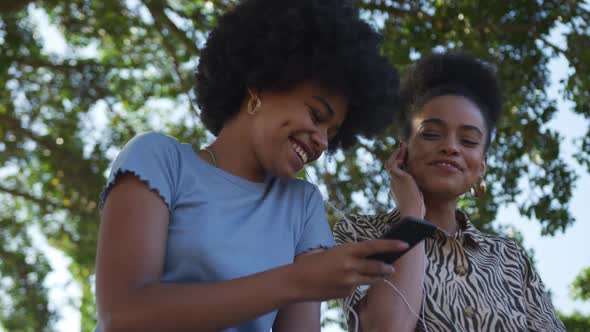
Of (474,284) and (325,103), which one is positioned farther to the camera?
(474,284)

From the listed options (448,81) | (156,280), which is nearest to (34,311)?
(448,81)

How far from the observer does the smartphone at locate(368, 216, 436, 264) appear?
6.39ft

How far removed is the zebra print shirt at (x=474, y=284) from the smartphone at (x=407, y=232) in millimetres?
1091

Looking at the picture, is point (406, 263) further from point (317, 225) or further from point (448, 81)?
point (448, 81)

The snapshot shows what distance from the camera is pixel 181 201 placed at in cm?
252

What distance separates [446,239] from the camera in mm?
3574

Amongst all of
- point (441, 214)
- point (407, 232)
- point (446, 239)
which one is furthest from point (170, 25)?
point (407, 232)

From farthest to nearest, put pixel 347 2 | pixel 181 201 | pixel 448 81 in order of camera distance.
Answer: pixel 448 81, pixel 347 2, pixel 181 201

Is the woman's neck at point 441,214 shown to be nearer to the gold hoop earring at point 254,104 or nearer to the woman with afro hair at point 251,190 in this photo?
the woman with afro hair at point 251,190

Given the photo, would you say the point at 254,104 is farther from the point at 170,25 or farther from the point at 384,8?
the point at 170,25

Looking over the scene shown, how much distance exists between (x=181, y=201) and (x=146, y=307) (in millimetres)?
521

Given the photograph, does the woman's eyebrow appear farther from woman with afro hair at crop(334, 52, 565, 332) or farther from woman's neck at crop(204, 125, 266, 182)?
woman with afro hair at crop(334, 52, 565, 332)

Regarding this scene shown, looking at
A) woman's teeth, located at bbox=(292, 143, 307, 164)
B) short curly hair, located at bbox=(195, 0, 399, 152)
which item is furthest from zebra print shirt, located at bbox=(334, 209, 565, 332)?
short curly hair, located at bbox=(195, 0, 399, 152)

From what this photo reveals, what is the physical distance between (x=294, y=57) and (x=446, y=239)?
1278 millimetres
